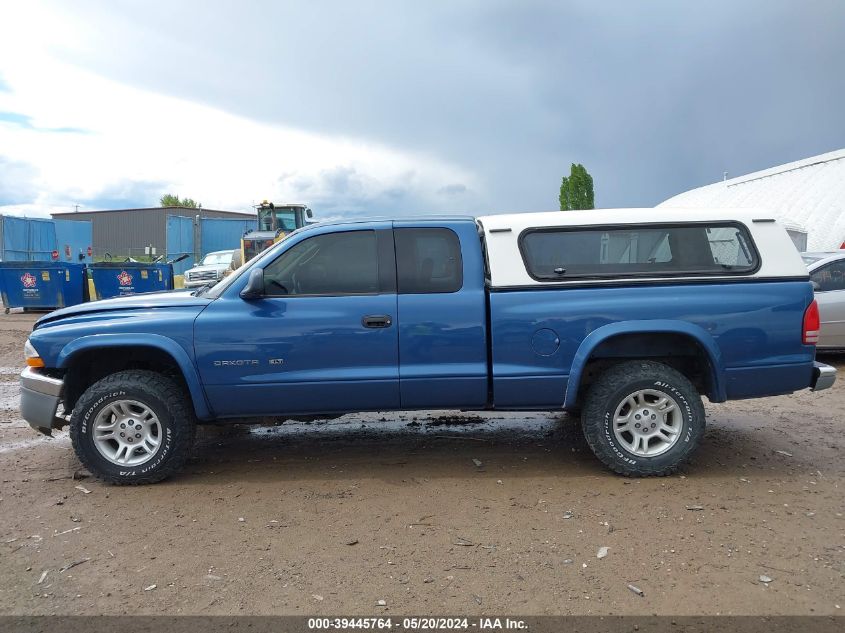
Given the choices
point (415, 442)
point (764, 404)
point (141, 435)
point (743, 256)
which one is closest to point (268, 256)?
point (141, 435)

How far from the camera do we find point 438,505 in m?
4.29

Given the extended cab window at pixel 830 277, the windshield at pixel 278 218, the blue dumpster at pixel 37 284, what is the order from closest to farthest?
the extended cab window at pixel 830 277, the blue dumpster at pixel 37 284, the windshield at pixel 278 218

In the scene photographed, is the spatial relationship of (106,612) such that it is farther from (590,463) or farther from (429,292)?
(590,463)

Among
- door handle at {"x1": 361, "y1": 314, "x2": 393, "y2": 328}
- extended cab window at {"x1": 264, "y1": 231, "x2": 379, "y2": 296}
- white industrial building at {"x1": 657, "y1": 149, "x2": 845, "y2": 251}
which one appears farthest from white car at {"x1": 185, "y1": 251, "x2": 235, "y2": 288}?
white industrial building at {"x1": 657, "y1": 149, "x2": 845, "y2": 251}

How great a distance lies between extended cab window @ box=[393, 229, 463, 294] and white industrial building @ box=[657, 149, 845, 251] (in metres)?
17.6

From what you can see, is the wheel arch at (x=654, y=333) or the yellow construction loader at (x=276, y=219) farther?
the yellow construction loader at (x=276, y=219)

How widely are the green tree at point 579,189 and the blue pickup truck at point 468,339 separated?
43438 millimetres

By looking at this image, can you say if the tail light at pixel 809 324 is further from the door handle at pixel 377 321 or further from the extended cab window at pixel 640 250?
the door handle at pixel 377 321

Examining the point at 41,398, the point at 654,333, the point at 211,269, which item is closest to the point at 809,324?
the point at 654,333

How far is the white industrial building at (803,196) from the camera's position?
24.6 metres

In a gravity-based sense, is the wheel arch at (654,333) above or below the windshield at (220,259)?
below

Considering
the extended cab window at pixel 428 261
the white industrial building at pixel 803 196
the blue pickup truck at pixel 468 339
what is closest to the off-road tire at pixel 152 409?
the blue pickup truck at pixel 468 339

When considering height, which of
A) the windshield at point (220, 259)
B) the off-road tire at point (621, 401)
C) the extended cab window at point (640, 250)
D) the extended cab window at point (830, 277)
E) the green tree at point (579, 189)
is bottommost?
the off-road tire at point (621, 401)

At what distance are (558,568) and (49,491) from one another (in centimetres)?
362
